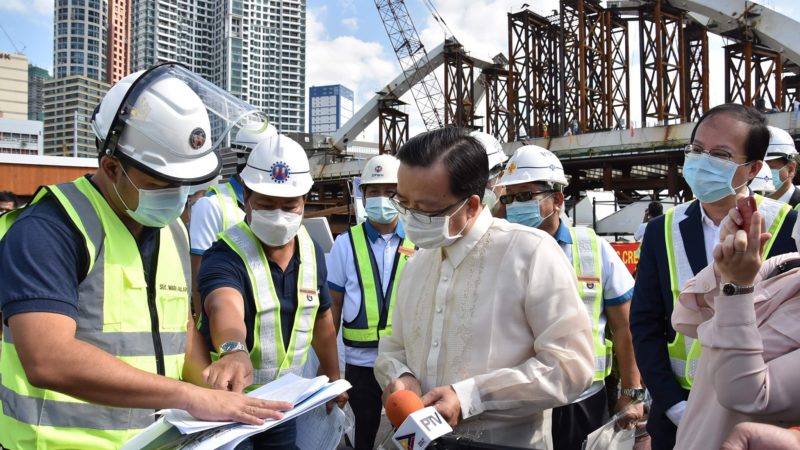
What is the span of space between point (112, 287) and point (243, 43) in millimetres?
58099

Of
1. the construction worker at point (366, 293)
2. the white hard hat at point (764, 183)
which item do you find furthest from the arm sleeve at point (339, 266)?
the white hard hat at point (764, 183)

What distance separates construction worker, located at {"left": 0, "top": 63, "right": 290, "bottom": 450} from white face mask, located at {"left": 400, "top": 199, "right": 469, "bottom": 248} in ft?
2.19

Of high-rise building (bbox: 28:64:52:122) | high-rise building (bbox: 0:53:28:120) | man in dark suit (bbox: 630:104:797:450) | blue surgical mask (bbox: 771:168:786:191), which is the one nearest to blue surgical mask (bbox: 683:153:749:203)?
man in dark suit (bbox: 630:104:797:450)

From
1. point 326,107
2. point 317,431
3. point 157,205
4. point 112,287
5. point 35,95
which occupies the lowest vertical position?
point 317,431

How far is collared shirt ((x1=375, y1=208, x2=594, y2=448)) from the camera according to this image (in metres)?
1.80

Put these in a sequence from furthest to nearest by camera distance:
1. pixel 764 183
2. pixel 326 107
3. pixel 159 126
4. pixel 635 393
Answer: pixel 326 107 < pixel 764 183 < pixel 635 393 < pixel 159 126

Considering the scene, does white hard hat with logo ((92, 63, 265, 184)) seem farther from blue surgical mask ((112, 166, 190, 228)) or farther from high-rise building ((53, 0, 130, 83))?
high-rise building ((53, 0, 130, 83))

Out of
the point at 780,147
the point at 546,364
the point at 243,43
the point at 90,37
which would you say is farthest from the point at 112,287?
the point at 90,37

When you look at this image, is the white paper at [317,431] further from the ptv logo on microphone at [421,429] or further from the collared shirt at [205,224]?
the collared shirt at [205,224]

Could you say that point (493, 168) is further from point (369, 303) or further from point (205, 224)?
point (205, 224)

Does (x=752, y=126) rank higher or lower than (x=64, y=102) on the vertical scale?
lower

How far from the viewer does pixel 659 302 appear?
95.3 inches

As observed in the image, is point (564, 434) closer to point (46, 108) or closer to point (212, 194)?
point (212, 194)

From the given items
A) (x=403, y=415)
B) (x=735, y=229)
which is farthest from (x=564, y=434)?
(x=735, y=229)
